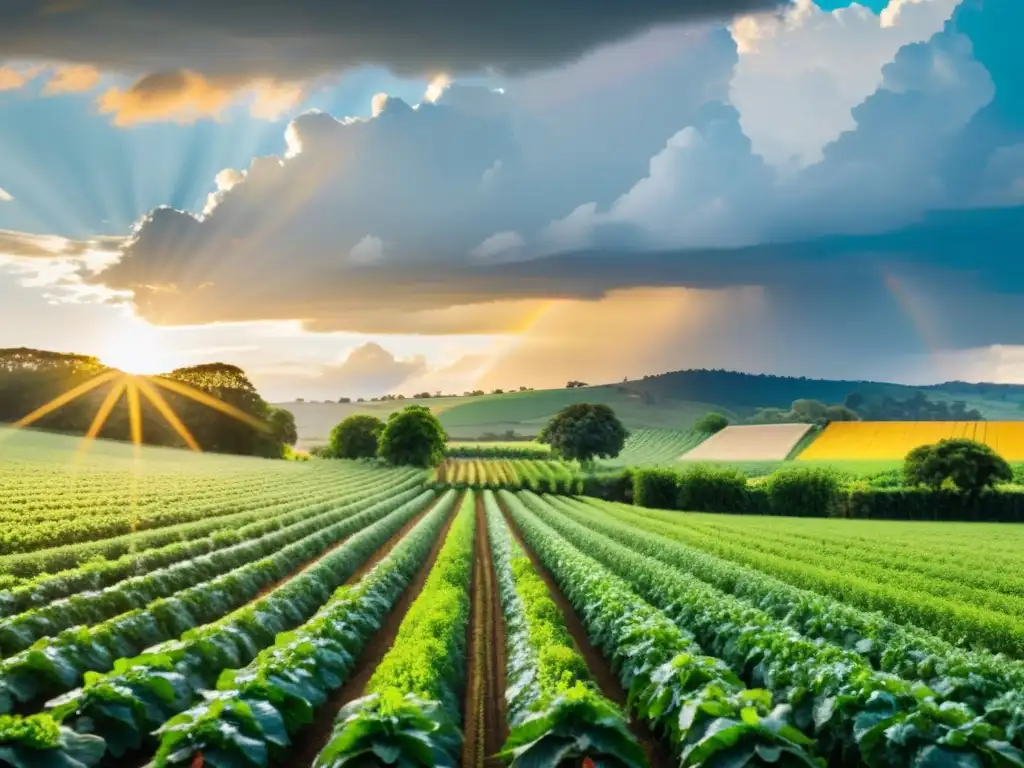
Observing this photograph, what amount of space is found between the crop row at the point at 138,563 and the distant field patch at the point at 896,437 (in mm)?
72160

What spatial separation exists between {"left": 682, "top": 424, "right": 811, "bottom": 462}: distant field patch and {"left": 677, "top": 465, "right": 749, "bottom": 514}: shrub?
2577 cm

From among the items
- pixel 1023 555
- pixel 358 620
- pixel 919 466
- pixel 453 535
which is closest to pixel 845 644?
pixel 358 620

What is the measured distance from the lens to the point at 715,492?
77.9 metres

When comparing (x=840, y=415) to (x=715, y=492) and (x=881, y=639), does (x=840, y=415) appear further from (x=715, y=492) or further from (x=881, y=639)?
(x=881, y=639)

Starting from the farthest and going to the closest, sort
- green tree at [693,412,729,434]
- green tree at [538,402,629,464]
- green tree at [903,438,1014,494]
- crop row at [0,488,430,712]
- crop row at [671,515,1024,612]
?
green tree at [693,412,729,434] < green tree at [538,402,629,464] < green tree at [903,438,1014,494] < crop row at [671,515,1024,612] < crop row at [0,488,430,712]

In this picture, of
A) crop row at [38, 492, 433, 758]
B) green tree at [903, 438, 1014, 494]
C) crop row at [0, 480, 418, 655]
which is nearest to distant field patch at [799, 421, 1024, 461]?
green tree at [903, 438, 1014, 494]

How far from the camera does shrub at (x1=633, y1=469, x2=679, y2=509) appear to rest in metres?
80.9

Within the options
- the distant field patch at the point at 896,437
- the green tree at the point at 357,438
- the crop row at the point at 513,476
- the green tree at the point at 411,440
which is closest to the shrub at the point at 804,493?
the crop row at the point at 513,476

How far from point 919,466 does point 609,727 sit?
7191cm

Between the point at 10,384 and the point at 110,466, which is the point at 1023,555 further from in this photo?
the point at 10,384

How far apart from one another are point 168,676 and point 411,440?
94482 millimetres

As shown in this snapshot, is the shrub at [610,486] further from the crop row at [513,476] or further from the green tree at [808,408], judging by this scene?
the green tree at [808,408]

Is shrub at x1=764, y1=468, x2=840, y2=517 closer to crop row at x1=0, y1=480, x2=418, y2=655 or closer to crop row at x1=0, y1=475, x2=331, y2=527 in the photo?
crop row at x1=0, y1=475, x2=331, y2=527

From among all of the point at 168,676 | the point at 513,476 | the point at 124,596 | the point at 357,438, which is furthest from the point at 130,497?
the point at 357,438
